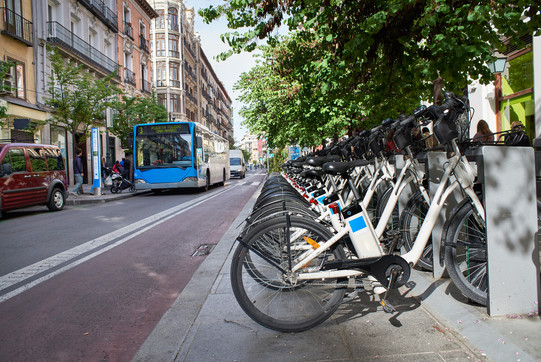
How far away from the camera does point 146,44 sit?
4397 centimetres

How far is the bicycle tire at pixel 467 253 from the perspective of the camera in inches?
126

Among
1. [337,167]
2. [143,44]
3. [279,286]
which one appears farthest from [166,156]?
[143,44]

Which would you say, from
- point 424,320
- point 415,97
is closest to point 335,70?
point 415,97

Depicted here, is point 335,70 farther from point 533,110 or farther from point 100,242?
point 533,110

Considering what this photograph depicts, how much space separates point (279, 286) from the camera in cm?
322

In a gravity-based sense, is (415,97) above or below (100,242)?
above

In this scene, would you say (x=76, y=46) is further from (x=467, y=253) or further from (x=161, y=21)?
(x=161, y=21)

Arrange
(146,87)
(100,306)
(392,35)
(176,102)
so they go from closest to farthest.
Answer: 1. (100,306)
2. (392,35)
3. (146,87)
4. (176,102)

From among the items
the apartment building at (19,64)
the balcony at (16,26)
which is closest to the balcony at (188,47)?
the balcony at (16,26)

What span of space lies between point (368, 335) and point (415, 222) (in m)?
1.43

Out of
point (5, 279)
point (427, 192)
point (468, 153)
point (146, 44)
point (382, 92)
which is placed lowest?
point (5, 279)

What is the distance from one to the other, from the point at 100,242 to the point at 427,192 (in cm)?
565

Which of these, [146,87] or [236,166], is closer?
[146,87]

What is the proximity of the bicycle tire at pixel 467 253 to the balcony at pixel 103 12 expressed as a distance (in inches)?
1244
